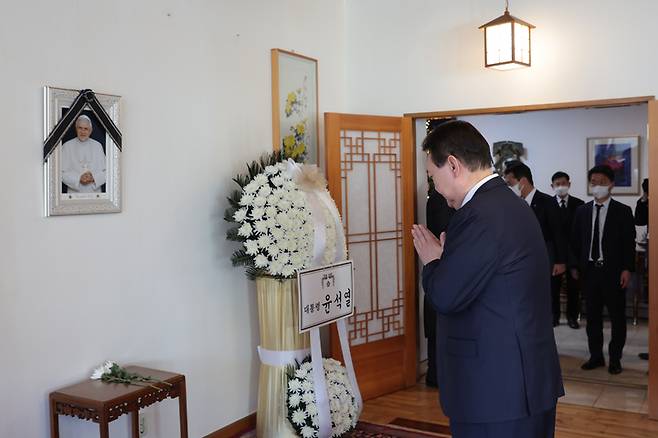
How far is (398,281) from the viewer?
505 cm

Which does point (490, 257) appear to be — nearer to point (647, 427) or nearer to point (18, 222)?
point (18, 222)

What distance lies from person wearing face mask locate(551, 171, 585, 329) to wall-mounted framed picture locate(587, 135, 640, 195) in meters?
0.20

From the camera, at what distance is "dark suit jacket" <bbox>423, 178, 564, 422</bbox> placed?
2.20m

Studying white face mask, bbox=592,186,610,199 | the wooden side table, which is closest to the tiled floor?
white face mask, bbox=592,186,610,199

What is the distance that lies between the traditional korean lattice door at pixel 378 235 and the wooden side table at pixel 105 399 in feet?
6.09

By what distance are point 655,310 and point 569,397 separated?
2.94 ft

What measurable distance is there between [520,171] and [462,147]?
4.25 m

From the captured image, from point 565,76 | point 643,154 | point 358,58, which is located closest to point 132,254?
point 358,58

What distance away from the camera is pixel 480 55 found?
190 inches

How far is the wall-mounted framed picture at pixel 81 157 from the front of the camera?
2.95 meters

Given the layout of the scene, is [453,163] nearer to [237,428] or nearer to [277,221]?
[277,221]

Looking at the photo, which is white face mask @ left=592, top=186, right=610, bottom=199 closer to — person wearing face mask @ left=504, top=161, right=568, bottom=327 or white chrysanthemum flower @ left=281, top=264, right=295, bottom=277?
person wearing face mask @ left=504, top=161, right=568, bottom=327

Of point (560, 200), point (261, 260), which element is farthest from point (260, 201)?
point (560, 200)

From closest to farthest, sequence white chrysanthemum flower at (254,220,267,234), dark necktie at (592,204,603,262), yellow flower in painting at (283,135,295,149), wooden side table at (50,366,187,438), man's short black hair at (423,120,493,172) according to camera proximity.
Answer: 1. man's short black hair at (423,120,493,172)
2. wooden side table at (50,366,187,438)
3. white chrysanthemum flower at (254,220,267,234)
4. yellow flower in painting at (283,135,295,149)
5. dark necktie at (592,204,603,262)
